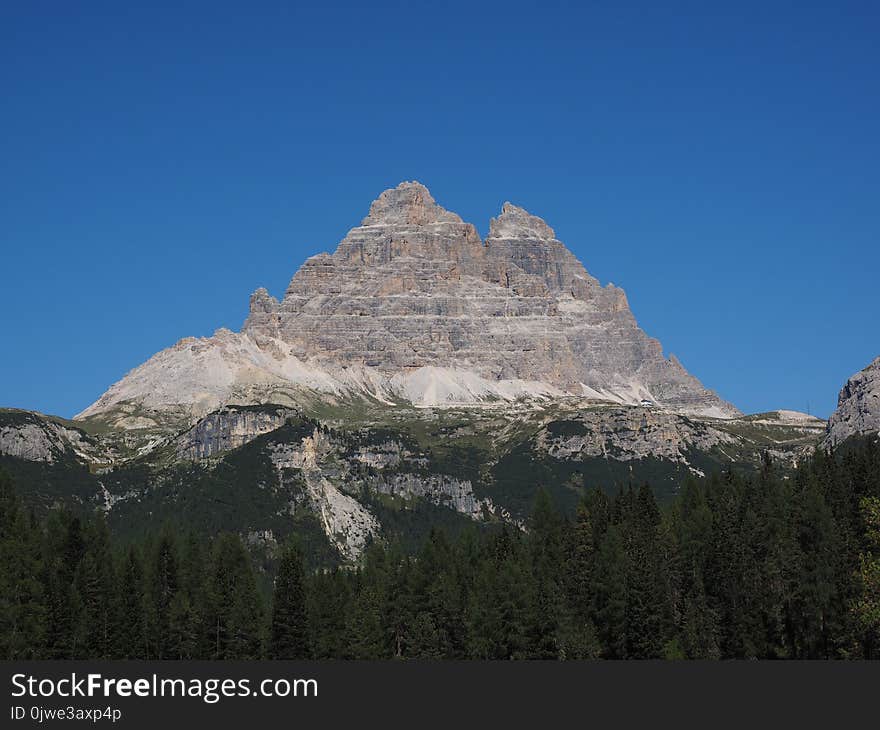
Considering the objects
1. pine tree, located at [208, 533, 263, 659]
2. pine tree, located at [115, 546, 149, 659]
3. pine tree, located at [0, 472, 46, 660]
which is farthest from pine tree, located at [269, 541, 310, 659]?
pine tree, located at [0, 472, 46, 660]

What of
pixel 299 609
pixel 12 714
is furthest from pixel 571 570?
pixel 12 714

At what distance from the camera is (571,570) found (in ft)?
502

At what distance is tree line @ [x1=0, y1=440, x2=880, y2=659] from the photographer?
443ft

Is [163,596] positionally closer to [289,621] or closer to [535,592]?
[289,621]

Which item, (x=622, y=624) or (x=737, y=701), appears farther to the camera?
(x=622, y=624)

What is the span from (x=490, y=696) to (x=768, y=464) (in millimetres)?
96441

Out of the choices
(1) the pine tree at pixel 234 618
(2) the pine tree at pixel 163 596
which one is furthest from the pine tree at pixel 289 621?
(2) the pine tree at pixel 163 596

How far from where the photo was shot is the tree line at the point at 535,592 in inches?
5315

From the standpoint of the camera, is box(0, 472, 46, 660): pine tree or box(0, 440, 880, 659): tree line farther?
box(0, 472, 46, 660): pine tree

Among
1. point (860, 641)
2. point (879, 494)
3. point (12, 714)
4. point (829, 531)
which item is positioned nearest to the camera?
point (12, 714)

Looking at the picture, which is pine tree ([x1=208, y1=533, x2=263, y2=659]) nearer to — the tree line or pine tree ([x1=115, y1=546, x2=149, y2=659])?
the tree line

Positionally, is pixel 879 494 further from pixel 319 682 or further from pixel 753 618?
pixel 319 682

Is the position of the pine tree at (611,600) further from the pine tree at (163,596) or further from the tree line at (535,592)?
the pine tree at (163,596)

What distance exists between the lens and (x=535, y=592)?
147000 millimetres
